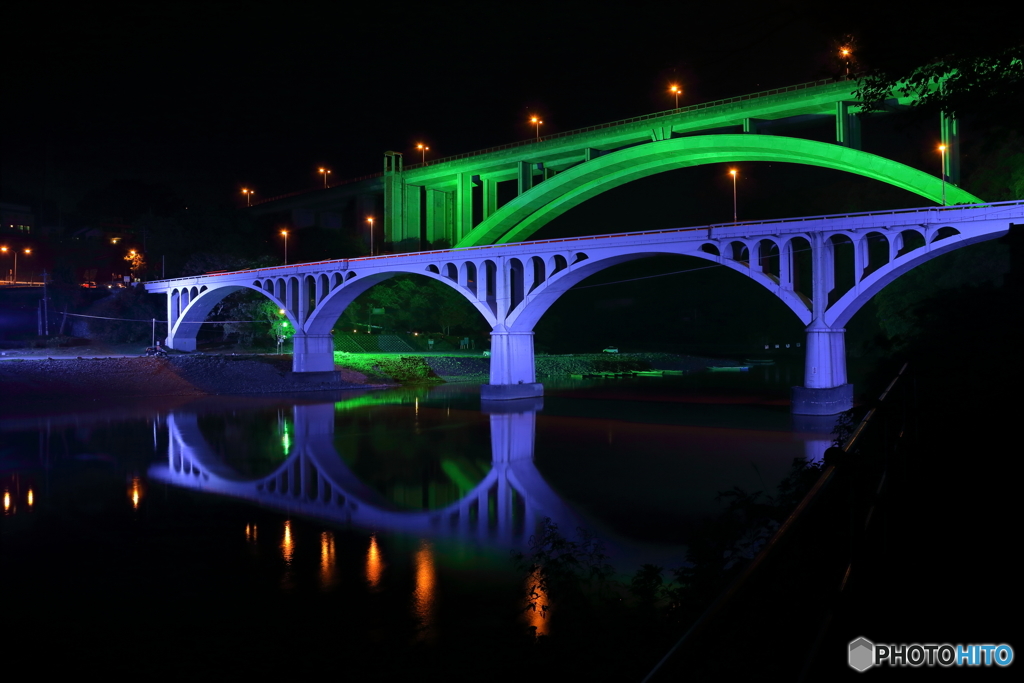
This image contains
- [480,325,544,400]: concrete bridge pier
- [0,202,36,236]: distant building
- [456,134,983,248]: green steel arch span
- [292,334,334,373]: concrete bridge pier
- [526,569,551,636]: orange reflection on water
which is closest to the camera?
[526,569,551,636]: orange reflection on water

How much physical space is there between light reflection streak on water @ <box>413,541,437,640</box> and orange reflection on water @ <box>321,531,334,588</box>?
115 centimetres

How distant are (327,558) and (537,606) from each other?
3.73 metres

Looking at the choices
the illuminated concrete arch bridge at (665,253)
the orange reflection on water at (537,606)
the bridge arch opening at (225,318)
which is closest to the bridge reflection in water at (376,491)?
the orange reflection on water at (537,606)

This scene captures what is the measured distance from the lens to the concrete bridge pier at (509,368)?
1388 inches

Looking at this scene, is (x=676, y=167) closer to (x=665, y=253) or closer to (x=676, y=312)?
(x=665, y=253)

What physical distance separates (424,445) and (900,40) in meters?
17.7

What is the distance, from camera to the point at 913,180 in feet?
105

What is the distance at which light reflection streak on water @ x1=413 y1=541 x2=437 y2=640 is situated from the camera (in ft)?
26.1

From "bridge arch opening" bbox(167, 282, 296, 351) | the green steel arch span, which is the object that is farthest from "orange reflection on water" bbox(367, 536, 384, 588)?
"bridge arch opening" bbox(167, 282, 296, 351)

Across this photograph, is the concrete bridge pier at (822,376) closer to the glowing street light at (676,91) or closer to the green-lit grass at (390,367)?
the glowing street light at (676,91)

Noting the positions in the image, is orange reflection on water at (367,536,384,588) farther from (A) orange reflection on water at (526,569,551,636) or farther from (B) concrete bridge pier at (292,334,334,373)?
(B) concrete bridge pier at (292,334,334,373)

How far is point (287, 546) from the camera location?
11320 mm

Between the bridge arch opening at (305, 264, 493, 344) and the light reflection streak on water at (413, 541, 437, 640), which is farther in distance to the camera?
the bridge arch opening at (305, 264, 493, 344)

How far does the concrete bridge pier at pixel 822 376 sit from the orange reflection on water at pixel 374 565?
785 inches
